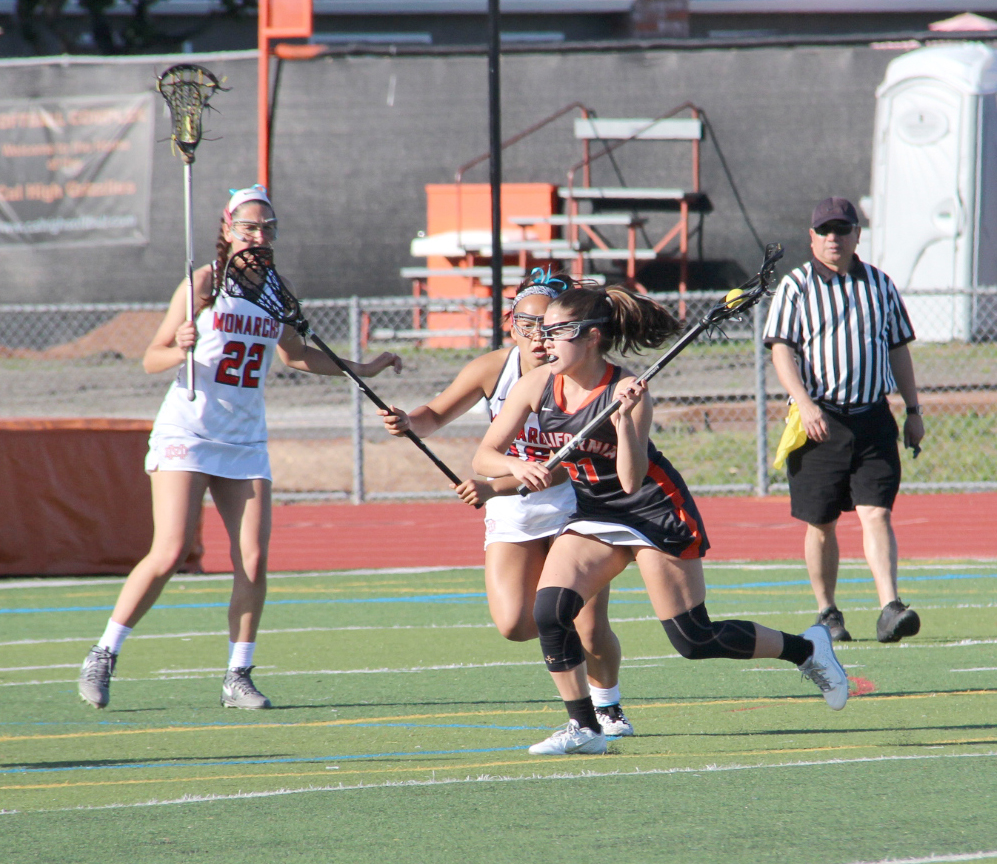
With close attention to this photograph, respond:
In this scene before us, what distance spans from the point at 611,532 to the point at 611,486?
17 cm

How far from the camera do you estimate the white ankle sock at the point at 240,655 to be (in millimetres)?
6664

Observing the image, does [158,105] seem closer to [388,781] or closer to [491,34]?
[491,34]

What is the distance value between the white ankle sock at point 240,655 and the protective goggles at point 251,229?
5.85ft

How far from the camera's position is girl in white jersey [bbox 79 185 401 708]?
258 inches

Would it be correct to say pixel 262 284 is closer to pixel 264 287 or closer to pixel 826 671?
pixel 264 287

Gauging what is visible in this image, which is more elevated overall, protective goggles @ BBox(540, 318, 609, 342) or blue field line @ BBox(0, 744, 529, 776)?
protective goggles @ BBox(540, 318, 609, 342)

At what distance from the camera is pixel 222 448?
663 cm

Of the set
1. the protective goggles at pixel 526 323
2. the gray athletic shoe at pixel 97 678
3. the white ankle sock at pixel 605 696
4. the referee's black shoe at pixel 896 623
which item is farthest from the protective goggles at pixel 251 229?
the referee's black shoe at pixel 896 623

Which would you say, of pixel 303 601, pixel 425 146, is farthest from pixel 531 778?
pixel 425 146

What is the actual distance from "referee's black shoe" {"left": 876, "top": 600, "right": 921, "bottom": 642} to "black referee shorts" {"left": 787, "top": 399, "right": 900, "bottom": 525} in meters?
0.60

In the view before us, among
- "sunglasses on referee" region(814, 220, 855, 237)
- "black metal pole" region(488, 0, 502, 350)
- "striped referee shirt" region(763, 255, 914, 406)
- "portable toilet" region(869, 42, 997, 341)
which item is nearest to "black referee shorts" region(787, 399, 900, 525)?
"striped referee shirt" region(763, 255, 914, 406)

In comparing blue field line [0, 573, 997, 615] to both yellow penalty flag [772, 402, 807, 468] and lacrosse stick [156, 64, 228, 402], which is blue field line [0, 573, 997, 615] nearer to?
yellow penalty flag [772, 402, 807, 468]

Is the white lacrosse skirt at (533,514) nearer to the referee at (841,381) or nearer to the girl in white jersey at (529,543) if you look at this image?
the girl in white jersey at (529,543)

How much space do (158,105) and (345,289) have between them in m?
4.03
